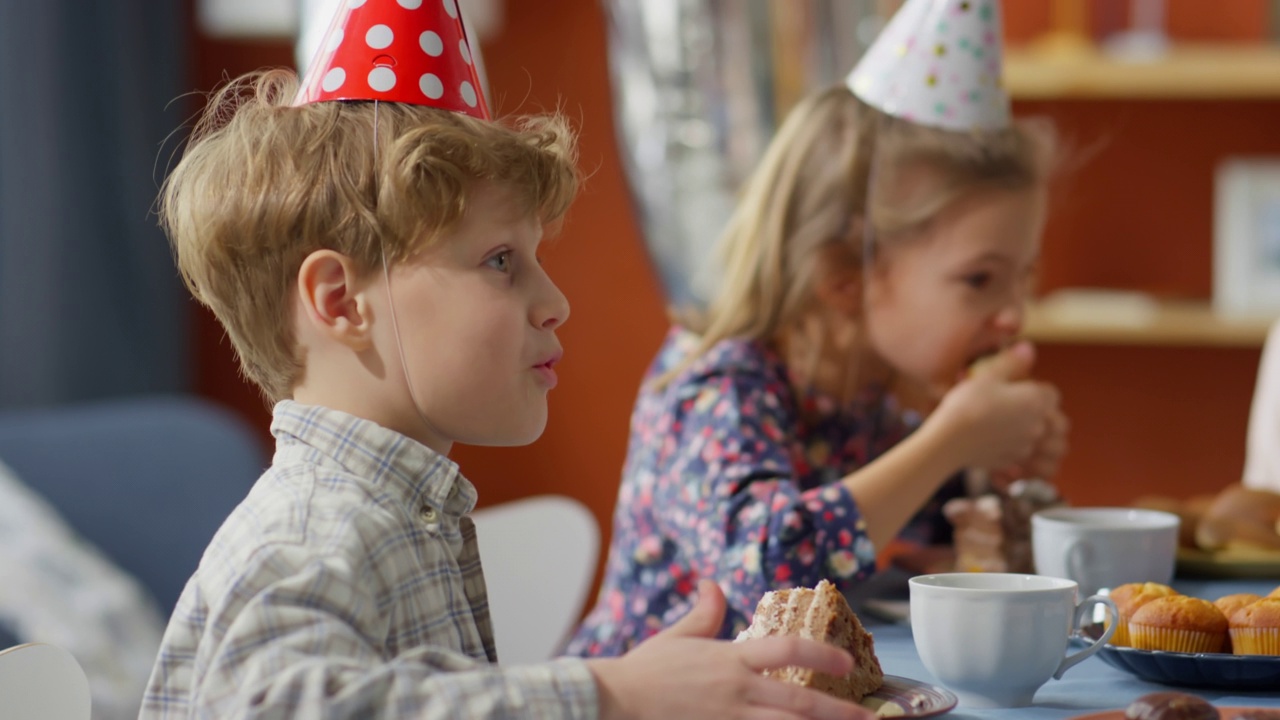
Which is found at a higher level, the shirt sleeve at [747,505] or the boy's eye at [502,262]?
the boy's eye at [502,262]

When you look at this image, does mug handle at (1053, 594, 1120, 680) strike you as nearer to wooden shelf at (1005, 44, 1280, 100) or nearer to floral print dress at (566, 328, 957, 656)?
floral print dress at (566, 328, 957, 656)

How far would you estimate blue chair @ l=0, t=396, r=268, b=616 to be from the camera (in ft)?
6.93

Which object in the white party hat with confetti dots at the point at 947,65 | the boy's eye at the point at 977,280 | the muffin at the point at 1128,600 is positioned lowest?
the muffin at the point at 1128,600

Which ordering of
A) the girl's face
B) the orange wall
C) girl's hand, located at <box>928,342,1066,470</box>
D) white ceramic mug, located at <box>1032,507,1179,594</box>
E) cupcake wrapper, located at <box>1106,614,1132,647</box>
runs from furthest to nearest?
the orange wall → the girl's face → girl's hand, located at <box>928,342,1066,470</box> → white ceramic mug, located at <box>1032,507,1179,594</box> → cupcake wrapper, located at <box>1106,614,1132,647</box>

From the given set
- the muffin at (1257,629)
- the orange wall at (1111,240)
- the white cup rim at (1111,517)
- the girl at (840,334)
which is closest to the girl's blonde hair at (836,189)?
the girl at (840,334)

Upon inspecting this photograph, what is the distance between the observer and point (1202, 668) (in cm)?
73

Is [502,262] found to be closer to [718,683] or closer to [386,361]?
[386,361]

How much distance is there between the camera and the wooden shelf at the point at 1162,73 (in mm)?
2238

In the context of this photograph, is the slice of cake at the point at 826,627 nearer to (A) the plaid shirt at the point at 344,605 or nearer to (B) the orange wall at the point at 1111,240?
(A) the plaid shirt at the point at 344,605

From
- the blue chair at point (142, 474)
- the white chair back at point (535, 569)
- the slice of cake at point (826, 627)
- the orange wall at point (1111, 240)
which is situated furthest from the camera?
the orange wall at point (1111, 240)

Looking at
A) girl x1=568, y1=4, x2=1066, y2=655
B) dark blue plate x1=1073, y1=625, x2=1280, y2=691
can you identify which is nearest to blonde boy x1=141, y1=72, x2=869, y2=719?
dark blue plate x1=1073, y1=625, x2=1280, y2=691

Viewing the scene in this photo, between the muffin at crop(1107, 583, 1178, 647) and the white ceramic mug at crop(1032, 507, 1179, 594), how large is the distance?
147 millimetres

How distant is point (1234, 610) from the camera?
2.50 feet

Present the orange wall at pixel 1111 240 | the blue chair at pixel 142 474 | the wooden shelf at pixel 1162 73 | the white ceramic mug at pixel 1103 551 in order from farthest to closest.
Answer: the orange wall at pixel 1111 240 < the wooden shelf at pixel 1162 73 < the blue chair at pixel 142 474 < the white ceramic mug at pixel 1103 551
